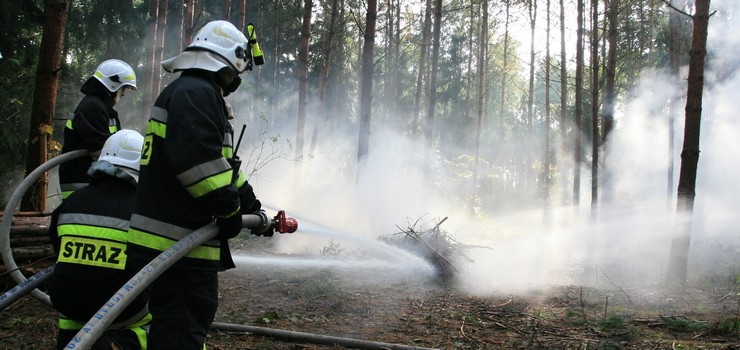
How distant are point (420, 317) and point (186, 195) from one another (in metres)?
3.80

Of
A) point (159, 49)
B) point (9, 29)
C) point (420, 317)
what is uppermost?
point (159, 49)

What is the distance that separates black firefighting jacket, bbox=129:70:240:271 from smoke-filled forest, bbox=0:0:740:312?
4.94 meters

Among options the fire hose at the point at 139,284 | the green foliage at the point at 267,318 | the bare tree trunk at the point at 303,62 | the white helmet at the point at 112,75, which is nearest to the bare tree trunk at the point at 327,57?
the bare tree trunk at the point at 303,62

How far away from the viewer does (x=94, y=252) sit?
280 cm

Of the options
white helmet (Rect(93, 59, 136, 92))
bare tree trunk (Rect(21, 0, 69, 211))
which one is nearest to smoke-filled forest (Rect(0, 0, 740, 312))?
bare tree trunk (Rect(21, 0, 69, 211))

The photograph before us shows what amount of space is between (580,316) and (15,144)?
11047 mm

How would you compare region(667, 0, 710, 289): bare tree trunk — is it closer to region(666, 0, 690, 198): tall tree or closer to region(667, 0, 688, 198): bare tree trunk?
region(666, 0, 690, 198): tall tree

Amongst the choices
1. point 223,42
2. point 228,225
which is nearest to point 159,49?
point 223,42

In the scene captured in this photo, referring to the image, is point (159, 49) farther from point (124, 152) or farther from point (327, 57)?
point (124, 152)

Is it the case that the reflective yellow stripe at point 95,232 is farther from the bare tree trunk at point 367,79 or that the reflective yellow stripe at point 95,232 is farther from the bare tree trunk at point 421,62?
the bare tree trunk at point 421,62

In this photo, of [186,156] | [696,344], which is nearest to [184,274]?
[186,156]

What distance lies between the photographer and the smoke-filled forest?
10.2 metres

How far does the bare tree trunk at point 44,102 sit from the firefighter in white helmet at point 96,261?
4.26 metres

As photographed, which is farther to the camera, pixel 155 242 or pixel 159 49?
pixel 159 49
